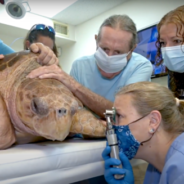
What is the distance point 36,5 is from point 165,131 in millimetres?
3210

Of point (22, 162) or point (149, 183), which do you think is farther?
point (149, 183)

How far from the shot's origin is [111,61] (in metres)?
1.37

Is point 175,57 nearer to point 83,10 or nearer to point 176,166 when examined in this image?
point 176,166

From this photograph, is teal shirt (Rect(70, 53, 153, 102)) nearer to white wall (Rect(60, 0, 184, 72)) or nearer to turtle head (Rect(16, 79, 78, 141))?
turtle head (Rect(16, 79, 78, 141))

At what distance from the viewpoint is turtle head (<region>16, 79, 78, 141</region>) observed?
713 mm

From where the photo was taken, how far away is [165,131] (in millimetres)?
809

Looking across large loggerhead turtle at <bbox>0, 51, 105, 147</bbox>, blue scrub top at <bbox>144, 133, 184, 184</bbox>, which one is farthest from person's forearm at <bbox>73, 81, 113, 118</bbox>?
blue scrub top at <bbox>144, 133, 184, 184</bbox>

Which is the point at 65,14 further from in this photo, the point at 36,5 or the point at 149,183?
the point at 149,183

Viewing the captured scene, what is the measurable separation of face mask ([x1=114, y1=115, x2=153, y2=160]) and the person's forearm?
0.35 m

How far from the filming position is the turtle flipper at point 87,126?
0.92m

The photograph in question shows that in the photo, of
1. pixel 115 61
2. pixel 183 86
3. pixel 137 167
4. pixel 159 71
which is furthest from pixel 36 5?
pixel 137 167

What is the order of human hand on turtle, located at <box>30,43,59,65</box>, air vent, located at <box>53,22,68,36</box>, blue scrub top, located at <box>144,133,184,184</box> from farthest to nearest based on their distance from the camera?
1. air vent, located at <box>53,22,68,36</box>
2. human hand on turtle, located at <box>30,43,59,65</box>
3. blue scrub top, located at <box>144,133,184,184</box>

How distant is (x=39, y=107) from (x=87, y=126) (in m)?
0.27

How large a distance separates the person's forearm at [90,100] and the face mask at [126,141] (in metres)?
0.35
